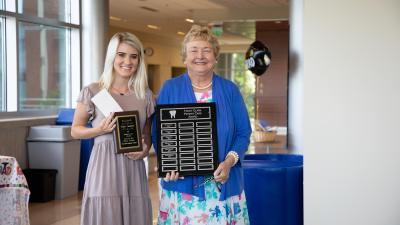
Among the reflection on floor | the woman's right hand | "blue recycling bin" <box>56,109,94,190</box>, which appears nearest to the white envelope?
the woman's right hand

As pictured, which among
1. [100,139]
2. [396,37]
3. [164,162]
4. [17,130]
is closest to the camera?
[164,162]

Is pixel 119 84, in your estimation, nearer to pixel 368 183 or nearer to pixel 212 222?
pixel 212 222

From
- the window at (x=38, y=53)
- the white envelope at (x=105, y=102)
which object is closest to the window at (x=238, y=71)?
the window at (x=38, y=53)

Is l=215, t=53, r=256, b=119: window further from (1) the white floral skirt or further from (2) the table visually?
(1) the white floral skirt

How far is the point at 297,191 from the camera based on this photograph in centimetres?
408

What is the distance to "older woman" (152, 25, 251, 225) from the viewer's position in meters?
2.66

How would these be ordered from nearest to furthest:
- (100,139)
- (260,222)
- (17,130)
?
1. (100,139)
2. (260,222)
3. (17,130)

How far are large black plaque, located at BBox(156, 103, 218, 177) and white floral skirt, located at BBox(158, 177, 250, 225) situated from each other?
0.12 meters

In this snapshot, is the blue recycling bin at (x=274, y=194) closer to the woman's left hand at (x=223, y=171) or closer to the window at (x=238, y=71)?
the woman's left hand at (x=223, y=171)

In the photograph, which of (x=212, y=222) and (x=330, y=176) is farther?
(x=330, y=176)

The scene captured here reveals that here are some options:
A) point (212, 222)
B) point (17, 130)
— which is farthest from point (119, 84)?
point (17, 130)

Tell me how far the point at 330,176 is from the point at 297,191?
92 centimetres

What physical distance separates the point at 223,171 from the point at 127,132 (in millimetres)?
546

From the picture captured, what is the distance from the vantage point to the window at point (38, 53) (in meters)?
7.91
